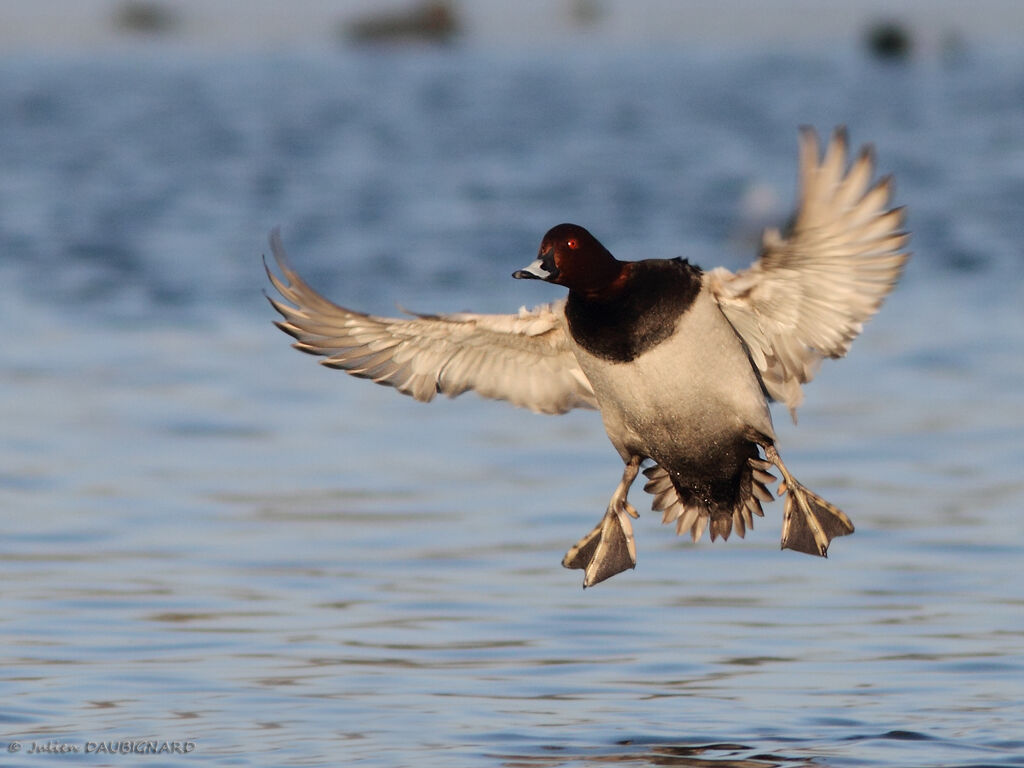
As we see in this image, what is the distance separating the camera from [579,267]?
23.2 feet

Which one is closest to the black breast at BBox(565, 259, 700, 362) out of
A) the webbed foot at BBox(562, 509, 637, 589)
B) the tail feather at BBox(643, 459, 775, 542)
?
the tail feather at BBox(643, 459, 775, 542)

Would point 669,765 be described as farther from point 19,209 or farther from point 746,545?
point 19,209

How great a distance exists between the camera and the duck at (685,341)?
6828mm

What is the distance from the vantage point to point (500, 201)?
25.0 m

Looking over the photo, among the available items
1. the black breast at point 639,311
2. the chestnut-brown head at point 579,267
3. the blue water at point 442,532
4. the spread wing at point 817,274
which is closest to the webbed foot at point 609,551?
the blue water at point 442,532

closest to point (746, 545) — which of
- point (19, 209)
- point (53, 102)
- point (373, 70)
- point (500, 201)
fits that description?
point (500, 201)

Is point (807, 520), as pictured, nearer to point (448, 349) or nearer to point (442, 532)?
point (448, 349)

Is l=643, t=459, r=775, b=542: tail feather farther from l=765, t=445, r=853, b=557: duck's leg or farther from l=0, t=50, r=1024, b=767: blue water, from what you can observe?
l=0, t=50, r=1024, b=767: blue water

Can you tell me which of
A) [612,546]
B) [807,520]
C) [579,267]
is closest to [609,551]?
[612,546]

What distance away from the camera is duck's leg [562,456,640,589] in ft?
25.8

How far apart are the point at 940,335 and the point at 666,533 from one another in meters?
6.27

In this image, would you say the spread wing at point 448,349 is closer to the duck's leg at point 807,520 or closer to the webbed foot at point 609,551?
the webbed foot at point 609,551

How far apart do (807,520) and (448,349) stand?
160 centimetres

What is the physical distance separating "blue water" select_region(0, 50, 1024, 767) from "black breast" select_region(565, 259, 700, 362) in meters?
1.37
